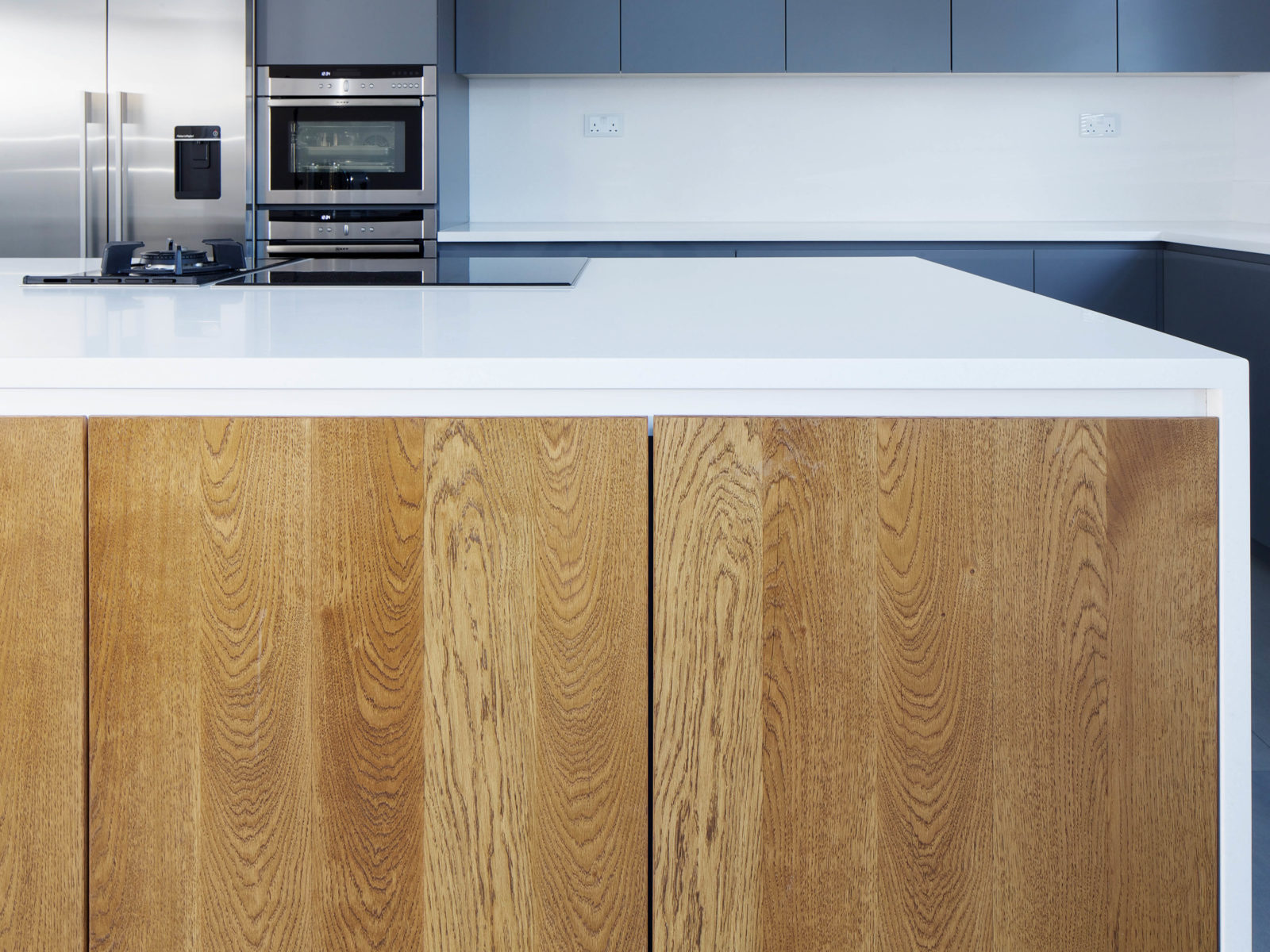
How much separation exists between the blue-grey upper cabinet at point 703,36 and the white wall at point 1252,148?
166 cm

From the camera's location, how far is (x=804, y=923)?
89cm

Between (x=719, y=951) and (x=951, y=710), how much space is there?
26 cm

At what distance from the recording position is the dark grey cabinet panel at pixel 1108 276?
358 centimetres

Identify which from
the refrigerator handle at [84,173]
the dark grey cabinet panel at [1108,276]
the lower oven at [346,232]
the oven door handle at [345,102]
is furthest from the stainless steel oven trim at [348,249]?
the dark grey cabinet panel at [1108,276]

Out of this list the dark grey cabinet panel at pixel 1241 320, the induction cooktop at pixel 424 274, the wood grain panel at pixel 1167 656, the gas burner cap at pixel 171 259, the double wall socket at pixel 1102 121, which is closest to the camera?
the wood grain panel at pixel 1167 656

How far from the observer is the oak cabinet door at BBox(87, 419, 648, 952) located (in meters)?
0.87

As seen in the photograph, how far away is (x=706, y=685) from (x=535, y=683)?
0.13m

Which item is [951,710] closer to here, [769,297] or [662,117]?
[769,297]

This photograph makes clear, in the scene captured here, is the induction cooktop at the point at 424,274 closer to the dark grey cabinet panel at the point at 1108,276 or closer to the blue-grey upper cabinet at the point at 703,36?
the blue-grey upper cabinet at the point at 703,36

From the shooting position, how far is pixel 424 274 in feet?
5.68

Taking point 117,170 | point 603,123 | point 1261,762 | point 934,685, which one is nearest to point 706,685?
point 934,685

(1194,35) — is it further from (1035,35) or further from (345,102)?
(345,102)

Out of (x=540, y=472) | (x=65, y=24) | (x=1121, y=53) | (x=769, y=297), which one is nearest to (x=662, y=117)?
(x=1121, y=53)

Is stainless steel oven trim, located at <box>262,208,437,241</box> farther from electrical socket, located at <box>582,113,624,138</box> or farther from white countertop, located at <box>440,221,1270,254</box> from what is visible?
electrical socket, located at <box>582,113,624,138</box>
